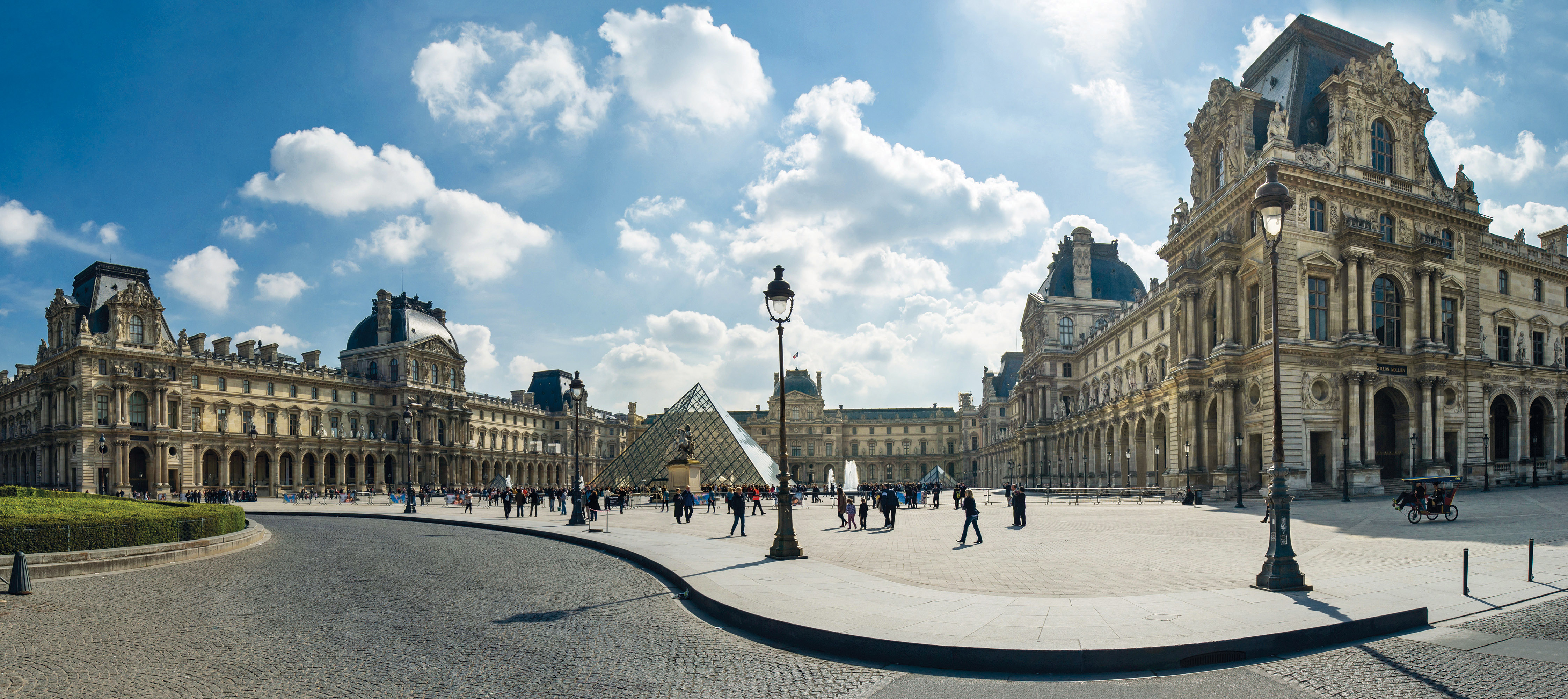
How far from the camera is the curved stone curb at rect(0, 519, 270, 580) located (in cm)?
1359

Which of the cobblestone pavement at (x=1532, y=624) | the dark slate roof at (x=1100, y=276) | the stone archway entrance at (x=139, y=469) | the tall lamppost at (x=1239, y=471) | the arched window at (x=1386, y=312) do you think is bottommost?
the stone archway entrance at (x=139, y=469)

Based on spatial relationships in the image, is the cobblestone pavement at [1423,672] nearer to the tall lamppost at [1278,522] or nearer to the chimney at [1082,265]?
the tall lamppost at [1278,522]

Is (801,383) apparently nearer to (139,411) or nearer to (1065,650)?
(139,411)

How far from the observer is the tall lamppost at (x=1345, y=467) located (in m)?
33.2

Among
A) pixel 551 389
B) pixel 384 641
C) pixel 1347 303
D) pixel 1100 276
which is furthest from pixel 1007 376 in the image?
pixel 384 641

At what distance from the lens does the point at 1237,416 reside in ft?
124

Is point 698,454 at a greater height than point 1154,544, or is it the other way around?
point 1154,544

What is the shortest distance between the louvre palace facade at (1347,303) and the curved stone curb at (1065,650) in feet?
88.5

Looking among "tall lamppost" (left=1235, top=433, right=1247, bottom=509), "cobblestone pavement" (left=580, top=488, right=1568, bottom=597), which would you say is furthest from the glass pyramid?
"tall lamppost" (left=1235, top=433, right=1247, bottom=509)

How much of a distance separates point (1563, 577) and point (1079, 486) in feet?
178

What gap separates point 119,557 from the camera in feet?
48.8

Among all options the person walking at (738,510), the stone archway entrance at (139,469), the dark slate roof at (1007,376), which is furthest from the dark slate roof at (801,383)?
the person walking at (738,510)

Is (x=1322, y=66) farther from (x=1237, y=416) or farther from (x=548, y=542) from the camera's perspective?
(x=548, y=542)

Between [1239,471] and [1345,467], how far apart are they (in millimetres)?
4426
